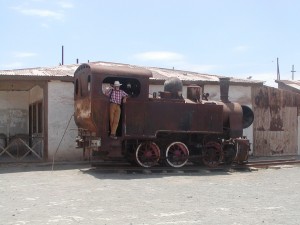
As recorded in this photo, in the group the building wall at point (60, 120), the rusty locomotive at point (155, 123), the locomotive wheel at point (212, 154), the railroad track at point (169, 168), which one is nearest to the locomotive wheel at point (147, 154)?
the rusty locomotive at point (155, 123)

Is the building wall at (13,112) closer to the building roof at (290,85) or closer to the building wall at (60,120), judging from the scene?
the building wall at (60,120)

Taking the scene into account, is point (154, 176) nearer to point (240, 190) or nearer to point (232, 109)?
→ point (240, 190)

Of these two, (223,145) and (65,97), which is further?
(65,97)

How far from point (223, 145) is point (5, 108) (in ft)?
36.9

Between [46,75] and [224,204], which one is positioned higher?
[46,75]

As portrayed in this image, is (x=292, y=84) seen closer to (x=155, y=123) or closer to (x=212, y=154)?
(x=212, y=154)

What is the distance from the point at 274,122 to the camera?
1928cm

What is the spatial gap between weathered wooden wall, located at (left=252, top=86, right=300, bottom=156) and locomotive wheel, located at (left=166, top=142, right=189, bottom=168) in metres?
5.76

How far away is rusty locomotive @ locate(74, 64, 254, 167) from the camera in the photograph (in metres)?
12.7

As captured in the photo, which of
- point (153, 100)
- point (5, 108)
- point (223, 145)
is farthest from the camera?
point (5, 108)

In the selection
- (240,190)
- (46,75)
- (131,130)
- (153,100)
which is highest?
(46,75)

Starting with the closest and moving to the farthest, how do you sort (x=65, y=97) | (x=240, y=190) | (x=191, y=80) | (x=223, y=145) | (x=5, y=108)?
1. (x=240, y=190)
2. (x=223, y=145)
3. (x=65, y=97)
4. (x=191, y=80)
5. (x=5, y=108)

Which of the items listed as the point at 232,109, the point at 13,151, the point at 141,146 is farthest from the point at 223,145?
the point at 13,151

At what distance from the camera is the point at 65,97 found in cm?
1580
